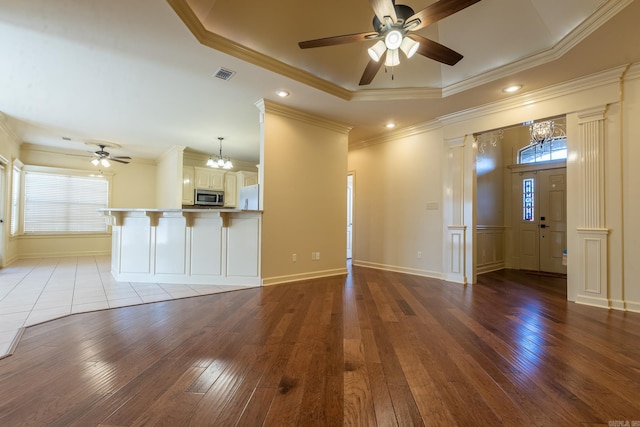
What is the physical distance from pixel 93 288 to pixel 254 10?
13.3 ft

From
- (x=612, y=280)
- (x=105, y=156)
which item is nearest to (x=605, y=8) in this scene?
(x=612, y=280)

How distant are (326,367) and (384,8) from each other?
2.63 m

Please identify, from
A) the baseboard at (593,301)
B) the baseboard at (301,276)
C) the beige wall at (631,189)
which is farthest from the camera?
the baseboard at (301,276)

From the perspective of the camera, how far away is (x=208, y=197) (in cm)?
756

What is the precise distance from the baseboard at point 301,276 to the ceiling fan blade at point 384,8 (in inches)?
136

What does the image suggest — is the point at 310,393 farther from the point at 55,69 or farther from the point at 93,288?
the point at 55,69

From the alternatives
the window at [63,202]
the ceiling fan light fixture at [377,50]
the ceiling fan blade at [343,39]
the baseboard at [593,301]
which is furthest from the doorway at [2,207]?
the baseboard at [593,301]

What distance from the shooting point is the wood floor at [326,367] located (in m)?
1.38

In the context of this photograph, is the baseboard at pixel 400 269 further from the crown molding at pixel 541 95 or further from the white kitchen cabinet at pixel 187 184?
the white kitchen cabinet at pixel 187 184

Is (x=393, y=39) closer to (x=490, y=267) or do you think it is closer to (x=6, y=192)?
(x=490, y=267)

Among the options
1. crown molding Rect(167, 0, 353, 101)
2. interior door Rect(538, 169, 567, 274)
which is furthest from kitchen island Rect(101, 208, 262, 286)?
interior door Rect(538, 169, 567, 274)

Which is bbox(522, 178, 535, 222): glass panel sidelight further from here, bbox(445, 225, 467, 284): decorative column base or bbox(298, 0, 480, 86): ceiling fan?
bbox(298, 0, 480, 86): ceiling fan

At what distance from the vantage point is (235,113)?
4789mm

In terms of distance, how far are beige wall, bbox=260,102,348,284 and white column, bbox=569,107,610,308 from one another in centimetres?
322
